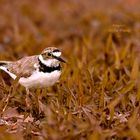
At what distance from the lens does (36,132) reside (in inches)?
194

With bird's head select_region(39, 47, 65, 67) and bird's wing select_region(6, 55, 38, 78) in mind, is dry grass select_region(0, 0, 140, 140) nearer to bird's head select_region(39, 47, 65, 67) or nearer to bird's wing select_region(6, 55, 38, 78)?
bird's wing select_region(6, 55, 38, 78)

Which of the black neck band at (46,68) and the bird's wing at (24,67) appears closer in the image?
the black neck band at (46,68)

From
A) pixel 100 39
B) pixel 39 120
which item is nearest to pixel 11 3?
pixel 100 39

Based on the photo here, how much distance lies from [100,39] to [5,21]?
6.08 feet

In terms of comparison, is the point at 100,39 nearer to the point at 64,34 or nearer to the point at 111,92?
the point at 64,34

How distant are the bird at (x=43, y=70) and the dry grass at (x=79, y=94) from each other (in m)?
0.13

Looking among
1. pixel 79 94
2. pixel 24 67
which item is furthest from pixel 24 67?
pixel 79 94

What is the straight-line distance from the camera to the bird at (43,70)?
5328mm

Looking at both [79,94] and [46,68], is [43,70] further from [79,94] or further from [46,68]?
[79,94]

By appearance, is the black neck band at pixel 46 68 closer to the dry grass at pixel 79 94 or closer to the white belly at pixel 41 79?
the white belly at pixel 41 79

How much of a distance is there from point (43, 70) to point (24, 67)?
11.4 inches

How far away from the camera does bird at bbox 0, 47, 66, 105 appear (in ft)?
17.5

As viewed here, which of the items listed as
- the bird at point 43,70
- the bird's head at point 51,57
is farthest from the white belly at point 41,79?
the bird's head at point 51,57

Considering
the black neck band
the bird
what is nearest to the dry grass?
the bird
